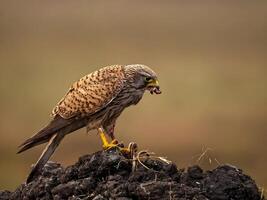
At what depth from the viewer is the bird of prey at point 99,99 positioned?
10.4 m

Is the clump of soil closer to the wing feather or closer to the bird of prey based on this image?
the bird of prey

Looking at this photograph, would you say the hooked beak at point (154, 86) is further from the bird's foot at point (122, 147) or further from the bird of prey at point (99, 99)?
the bird's foot at point (122, 147)

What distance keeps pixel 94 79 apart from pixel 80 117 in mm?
461

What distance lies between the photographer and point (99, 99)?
10.5 metres

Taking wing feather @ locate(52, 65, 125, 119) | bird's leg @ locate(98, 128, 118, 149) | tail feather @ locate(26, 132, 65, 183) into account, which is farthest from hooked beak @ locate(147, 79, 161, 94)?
tail feather @ locate(26, 132, 65, 183)

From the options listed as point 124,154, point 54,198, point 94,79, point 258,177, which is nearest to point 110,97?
point 94,79

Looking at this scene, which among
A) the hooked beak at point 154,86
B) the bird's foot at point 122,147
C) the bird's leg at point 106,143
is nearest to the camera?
the bird's foot at point 122,147

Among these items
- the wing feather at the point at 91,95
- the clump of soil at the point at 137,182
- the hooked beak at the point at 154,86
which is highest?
the hooked beak at the point at 154,86

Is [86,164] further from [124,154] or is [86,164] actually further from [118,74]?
[118,74]

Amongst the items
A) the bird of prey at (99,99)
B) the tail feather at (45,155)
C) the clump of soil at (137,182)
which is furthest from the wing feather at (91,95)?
the clump of soil at (137,182)

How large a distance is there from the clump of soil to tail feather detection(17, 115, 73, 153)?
0.49m

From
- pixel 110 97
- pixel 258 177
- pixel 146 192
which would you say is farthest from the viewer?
pixel 258 177

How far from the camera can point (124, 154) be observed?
32.2 ft

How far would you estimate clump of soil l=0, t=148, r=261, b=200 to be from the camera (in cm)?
910
